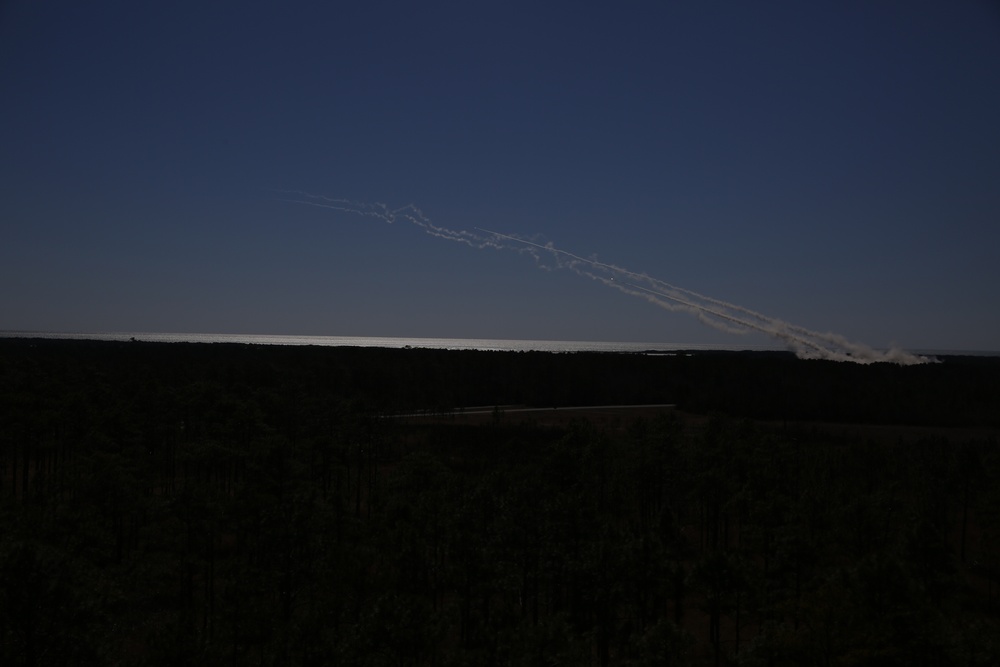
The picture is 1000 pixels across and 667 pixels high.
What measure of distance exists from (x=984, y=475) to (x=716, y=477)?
32.0 m

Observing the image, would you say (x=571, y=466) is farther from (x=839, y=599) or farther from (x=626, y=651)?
(x=839, y=599)

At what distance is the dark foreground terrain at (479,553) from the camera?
30969 mm

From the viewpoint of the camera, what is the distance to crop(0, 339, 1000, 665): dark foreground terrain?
31.0m

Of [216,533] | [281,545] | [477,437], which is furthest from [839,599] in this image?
[477,437]

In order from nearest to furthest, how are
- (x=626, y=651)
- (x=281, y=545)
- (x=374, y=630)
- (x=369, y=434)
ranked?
(x=374, y=630) → (x=626, y=651) → (x=281, y=545) → (x=369, y=434)

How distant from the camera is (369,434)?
90.8 m

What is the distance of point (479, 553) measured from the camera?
4350 cm

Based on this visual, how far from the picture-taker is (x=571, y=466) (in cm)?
6800

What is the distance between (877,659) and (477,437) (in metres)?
90.8

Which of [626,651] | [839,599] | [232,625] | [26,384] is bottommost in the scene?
[626,651]

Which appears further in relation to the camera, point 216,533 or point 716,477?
point 716,477

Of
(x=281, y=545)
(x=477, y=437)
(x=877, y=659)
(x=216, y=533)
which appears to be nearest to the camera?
(x=877, y=659)

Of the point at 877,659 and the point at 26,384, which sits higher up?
the point at 26,384

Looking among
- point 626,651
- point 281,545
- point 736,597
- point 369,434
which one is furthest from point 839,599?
point 369,434
